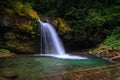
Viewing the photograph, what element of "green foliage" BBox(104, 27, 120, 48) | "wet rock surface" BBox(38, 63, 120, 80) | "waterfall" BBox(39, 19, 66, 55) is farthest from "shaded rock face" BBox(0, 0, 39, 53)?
"wet rock surface" BBox(38, 63, 120, 80)

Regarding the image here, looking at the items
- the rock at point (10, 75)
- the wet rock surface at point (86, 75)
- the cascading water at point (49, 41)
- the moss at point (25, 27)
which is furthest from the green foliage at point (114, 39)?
the rock at point (10, 75)

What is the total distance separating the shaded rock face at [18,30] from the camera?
1902cm

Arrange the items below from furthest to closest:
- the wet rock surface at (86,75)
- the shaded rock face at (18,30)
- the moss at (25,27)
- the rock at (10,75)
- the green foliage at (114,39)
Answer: the green foliage at (114,39), the moss at (25,27), the shaded rock face at (18,30), the rock at (10,75), the wet rock surface at (86,75)

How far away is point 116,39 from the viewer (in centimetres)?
2161

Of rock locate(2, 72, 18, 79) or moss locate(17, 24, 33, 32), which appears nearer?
rock locate(2, 72, 18, 79)

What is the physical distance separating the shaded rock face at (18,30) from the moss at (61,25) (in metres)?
2.12

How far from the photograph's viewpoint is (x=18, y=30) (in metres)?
19.3

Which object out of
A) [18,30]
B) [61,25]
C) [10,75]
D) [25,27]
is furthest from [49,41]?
[10,75]

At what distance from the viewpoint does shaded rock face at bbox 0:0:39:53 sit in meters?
19.0

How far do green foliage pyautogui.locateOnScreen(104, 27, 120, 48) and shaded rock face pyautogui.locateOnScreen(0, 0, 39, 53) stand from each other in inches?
232

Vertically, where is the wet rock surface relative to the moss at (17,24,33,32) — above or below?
below

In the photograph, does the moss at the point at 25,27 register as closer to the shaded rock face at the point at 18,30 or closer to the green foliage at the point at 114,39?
the shaded rock face at the point at 18,30

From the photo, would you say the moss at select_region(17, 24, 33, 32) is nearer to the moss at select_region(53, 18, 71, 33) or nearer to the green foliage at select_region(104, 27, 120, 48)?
the moss at select_region(53, 18, 71, 33)

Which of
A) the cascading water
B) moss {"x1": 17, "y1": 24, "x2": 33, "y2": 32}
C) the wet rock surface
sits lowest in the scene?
the wet rock surface
